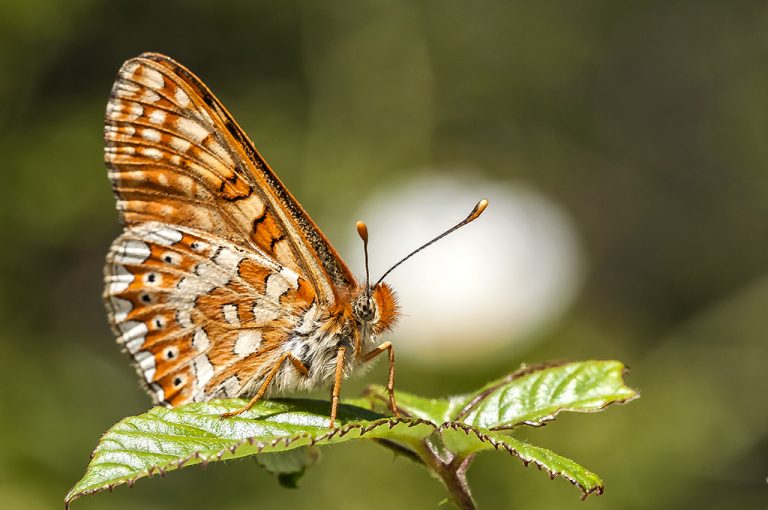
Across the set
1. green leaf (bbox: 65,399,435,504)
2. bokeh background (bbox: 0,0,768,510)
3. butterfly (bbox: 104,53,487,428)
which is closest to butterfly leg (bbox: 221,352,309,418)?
butterfly (bbox: 104,53,487,428)

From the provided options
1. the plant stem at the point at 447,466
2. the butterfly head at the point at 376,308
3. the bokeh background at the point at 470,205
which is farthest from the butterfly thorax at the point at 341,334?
the bokeh background at the point at 470,205

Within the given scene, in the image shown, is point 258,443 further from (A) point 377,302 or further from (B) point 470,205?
(B) point 470,205

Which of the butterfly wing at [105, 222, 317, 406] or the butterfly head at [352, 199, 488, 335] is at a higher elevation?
the butterfly wing at [105, 222, 317, 406]

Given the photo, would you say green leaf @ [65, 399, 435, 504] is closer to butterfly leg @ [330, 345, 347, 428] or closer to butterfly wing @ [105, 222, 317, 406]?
butterfly leg @ [330, 345, 347, 428]

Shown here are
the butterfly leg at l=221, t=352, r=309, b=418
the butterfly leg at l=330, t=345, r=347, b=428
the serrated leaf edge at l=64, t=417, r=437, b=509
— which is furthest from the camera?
the butterfly leg at l=221, t=352, r=309, b=418

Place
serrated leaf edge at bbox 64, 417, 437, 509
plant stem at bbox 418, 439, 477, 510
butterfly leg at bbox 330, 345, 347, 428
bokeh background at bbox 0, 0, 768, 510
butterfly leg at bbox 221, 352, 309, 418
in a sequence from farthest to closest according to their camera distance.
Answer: bokeh background at bbox 0, 0, 768, 510
butterfly leg at bbox 221, 352, 309, 418
butterfly leg at bbox 330, 345, 347, 428
plant stem at bbox 418, 439, 477, 510
serrated leaf edge at bbox 64, 417, 437, 509

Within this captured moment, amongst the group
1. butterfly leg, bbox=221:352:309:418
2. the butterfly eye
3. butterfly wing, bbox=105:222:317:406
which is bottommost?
butterfly leg, bbox=221:352:309:418

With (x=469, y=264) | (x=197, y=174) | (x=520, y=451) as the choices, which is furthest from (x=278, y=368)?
(x=469, y=264)
